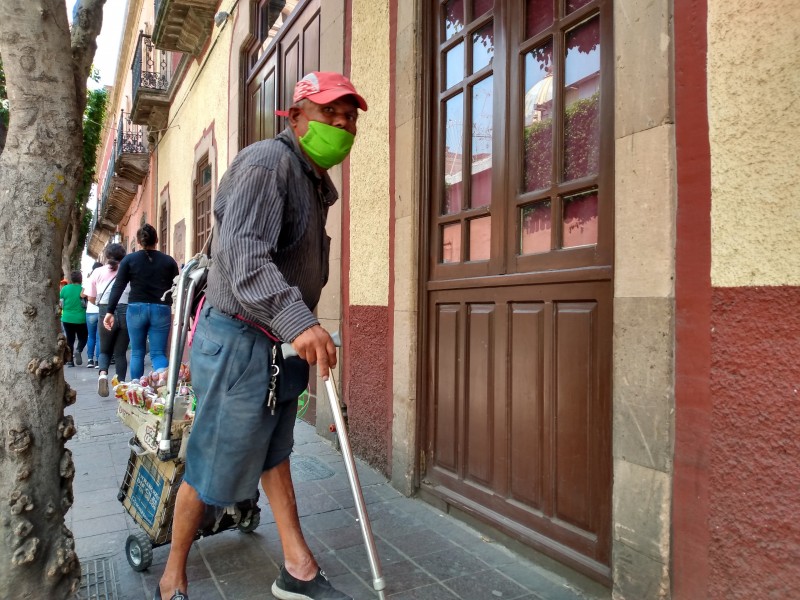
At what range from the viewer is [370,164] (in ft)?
14.9

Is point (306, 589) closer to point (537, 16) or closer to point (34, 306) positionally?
point (34, 306)

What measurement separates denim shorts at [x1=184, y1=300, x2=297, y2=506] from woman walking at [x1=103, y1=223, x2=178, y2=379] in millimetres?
4165

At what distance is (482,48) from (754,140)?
1.92m

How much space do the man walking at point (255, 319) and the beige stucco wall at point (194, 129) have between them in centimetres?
684

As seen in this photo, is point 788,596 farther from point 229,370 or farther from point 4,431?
point 4,431

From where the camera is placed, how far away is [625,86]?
240 centimetres

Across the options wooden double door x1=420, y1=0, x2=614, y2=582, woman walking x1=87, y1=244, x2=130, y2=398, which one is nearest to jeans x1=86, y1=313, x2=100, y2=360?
woman walking x1=87, y1=244, x2=130, y2=398

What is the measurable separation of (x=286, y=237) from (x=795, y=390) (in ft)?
5.72

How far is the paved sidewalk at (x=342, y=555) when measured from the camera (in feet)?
8.55

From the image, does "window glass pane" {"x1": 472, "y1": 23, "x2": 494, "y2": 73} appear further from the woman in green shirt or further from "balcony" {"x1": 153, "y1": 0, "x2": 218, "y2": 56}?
the woman in green shirt

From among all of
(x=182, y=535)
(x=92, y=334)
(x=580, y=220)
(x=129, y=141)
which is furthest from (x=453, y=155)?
(x=129, y=141)

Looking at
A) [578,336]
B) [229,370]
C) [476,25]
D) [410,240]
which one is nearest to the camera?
[229,370]

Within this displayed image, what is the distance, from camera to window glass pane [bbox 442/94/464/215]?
145 inches

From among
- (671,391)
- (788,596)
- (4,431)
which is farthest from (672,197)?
(4,431)
